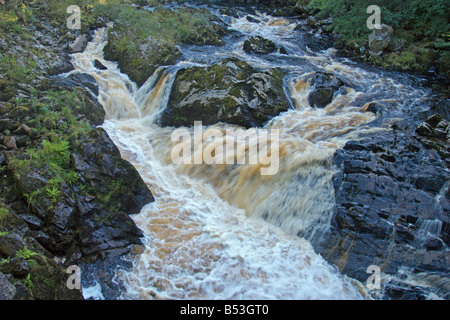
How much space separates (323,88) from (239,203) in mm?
5988

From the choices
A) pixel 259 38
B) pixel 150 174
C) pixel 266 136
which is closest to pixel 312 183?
pixel 266 136

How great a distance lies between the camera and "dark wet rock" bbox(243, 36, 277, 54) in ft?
49.6

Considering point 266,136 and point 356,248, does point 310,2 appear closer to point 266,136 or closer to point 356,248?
point 266,136

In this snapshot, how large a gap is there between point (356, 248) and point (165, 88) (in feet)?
27.4

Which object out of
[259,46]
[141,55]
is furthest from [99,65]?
[259,46]

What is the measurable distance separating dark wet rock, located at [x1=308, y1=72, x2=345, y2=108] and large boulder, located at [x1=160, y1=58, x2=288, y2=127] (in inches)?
44.1

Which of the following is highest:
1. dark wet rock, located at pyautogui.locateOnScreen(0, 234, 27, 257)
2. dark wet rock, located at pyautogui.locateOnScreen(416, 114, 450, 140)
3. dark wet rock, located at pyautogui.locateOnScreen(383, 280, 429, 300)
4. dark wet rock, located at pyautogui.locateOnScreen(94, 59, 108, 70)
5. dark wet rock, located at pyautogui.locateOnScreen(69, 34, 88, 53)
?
dark wet rock, located at pyautogui.locateOnScreen(69, 34, 88, 53)

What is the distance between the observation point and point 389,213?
6.21 m

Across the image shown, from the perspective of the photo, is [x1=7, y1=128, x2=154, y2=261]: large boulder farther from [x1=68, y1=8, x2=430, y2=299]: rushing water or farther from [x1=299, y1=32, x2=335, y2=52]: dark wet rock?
[x1=299, y1=32, x2=335, y2=52]: dark wet rock

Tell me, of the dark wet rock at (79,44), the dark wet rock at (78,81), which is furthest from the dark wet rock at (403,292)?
the dark wet rock at (79,44)

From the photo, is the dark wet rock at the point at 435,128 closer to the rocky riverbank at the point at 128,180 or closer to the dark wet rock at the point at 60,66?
the rocky riverbank at the point at 128,180

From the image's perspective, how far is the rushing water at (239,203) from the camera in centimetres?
531

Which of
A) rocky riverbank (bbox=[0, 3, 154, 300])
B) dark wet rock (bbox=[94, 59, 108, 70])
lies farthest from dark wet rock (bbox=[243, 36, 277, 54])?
rocky riverbank (bbox=[0, 3, 154, 300])

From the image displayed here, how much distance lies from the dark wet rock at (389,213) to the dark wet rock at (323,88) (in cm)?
326
